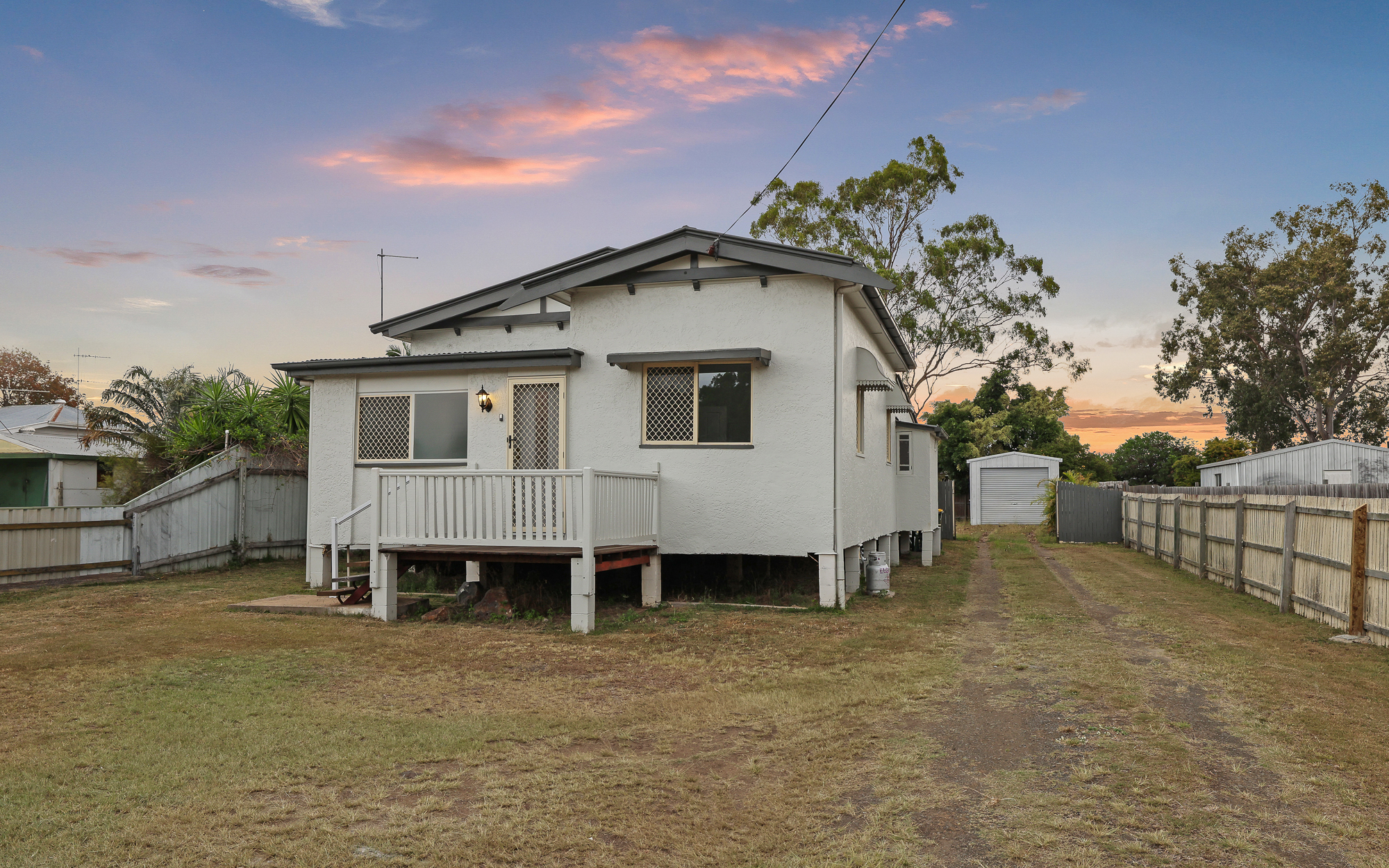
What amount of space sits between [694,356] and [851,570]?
4281mm

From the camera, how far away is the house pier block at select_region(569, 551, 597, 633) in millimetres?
10094

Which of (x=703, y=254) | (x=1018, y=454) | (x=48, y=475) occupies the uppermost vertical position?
(x=703, y=254)

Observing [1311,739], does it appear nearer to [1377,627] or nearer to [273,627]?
[1377,627]

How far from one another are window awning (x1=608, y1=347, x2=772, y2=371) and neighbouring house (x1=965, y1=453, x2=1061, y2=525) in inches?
1043

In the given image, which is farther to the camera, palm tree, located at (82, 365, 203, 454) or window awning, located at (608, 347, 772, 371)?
palm tree, located at (82, 365, 203, 454)

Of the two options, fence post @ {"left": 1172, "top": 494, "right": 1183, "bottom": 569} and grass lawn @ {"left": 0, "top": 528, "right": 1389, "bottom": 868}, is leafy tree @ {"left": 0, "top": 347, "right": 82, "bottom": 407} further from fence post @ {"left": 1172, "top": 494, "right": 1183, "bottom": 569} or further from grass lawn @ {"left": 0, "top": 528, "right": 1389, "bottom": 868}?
fence post @ {"left": 1172, "top": 494, "right": 1183, "bottom": 569}

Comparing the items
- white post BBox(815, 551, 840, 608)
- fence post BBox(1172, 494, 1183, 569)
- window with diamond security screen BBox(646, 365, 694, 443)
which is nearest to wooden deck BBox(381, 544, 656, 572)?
window with diamond security screen BBox(646, 365, 694, 443)

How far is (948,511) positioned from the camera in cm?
2752

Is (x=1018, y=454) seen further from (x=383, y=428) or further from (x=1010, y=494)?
(x=383, y=428)

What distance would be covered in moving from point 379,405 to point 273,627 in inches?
179

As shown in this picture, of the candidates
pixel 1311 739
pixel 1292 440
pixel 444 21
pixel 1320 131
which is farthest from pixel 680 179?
pixel 1292 440

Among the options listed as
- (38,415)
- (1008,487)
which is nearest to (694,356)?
(1008,487)

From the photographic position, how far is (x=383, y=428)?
1385 cm

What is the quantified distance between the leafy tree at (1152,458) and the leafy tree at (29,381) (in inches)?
2153
